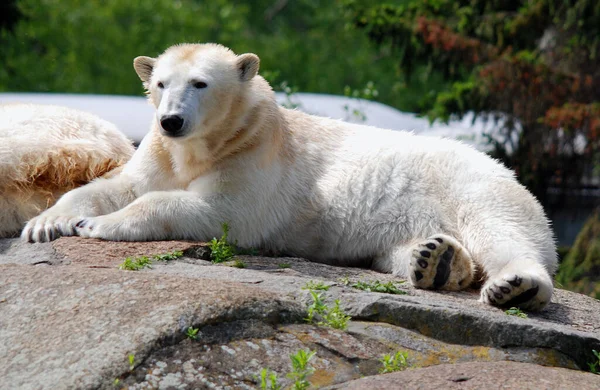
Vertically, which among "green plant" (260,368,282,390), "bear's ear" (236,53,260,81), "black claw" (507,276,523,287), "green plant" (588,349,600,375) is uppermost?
"bear's ear" (236,53,260,81)

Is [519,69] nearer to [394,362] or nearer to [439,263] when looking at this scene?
[439,263]

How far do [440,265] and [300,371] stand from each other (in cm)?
139

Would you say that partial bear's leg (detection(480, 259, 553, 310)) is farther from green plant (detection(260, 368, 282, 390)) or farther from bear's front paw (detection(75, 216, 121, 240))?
bear's front paw (detection(75, 216, 121, 240))

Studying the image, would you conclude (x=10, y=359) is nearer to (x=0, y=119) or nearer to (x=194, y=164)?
(x=194, y=164)

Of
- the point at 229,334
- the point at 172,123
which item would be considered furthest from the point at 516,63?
the point at 229,334

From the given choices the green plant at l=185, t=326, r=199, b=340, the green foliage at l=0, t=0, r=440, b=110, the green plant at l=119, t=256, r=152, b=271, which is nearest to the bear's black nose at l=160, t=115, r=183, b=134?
the green plant at l=119, t=256, r=152, b=271

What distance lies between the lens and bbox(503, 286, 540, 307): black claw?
4070 millimetres

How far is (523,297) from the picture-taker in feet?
13.4

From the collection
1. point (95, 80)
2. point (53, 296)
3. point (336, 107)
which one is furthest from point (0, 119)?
point (95, 80)

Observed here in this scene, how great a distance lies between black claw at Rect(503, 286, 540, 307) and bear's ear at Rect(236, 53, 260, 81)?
1.84m

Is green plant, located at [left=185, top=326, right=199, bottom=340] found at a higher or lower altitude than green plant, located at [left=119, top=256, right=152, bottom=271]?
lower

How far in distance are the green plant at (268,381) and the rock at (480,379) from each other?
194 mm

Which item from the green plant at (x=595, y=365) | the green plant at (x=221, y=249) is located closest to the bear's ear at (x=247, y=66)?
the green plant at (x=221, y=249)

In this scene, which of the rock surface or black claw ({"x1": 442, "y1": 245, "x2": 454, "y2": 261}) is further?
black claw ({"x1": 442, "y1": 245, "x2": 454, "y2": 261})
